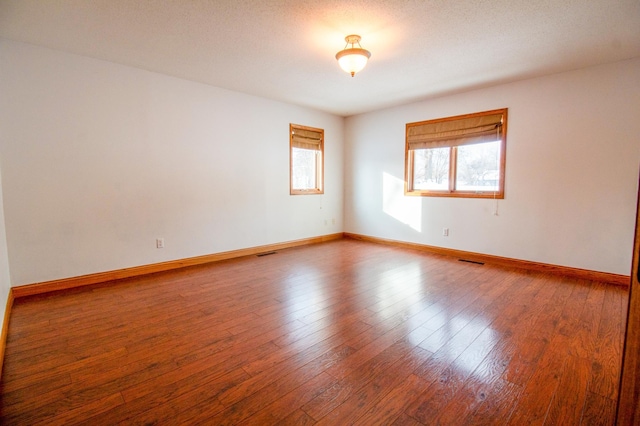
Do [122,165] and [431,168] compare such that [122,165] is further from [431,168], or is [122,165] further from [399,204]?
[431,168]

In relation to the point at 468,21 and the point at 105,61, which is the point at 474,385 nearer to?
the point at 468,21

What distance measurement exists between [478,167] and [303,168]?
3.07 m

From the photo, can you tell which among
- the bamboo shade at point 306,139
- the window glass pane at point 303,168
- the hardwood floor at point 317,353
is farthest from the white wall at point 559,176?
the window glass pane at point 303,168

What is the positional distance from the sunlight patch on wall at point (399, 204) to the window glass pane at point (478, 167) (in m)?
0.83

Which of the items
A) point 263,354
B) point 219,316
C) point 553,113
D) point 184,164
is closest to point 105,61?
point 184,164

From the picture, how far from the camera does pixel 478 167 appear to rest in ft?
15.5

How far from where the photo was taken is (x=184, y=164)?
4258 mm

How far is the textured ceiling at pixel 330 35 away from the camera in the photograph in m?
2.48

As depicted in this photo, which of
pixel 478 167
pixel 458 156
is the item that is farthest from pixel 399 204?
pixel 478 167

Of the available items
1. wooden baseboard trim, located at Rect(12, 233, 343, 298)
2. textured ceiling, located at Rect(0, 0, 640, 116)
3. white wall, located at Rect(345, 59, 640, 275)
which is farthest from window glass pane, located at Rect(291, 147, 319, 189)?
white wall, located at Rect(345, 59, 640, 275)

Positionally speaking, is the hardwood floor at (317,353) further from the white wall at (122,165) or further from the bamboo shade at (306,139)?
the bamboo shade at (306,139)

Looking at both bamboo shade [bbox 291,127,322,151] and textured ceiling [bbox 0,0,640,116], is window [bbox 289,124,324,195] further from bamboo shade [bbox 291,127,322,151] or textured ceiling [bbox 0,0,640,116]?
textured ceiling [bbox 0,0,640,116]

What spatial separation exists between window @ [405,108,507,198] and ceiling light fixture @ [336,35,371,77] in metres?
2.54

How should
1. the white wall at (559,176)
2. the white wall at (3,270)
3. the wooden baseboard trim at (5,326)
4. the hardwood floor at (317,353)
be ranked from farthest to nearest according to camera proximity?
the white wall at (559,176)
the white wall at (3,270)
the wooden baseboard trim at (5,326)
the hardwood floor at (317,353)
